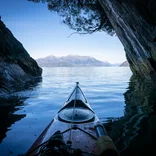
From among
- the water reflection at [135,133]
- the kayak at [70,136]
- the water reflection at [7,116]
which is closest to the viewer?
the kayak at [70,136]

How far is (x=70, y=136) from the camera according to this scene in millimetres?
3416

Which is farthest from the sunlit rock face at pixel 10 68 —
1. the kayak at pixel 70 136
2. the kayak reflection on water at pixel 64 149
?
the kayak reflection on water at pixel 64 149

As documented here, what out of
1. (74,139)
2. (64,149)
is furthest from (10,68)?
(64,149)

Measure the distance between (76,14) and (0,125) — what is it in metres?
13.0

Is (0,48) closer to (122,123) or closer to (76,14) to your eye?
(76,14)

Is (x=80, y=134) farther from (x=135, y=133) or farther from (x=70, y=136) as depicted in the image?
(x=135, y=133)

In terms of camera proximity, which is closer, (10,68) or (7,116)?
(7,116)

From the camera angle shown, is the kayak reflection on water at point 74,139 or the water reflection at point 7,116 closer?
the kayak reflection on water at point 74,139

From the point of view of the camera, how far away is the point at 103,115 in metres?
7.55

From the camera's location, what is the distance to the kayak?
2570 millimetres

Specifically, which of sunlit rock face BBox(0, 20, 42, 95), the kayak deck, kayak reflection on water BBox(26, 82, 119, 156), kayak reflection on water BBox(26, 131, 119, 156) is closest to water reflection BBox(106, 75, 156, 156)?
kayak reflection on water BBox(26, 82, 119, 156)

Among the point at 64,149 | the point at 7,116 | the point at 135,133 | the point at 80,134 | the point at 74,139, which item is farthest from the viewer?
the point at 7,116

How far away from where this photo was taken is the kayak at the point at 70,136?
A: 8.43 feet

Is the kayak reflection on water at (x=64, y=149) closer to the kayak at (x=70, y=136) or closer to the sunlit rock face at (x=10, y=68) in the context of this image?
the kayak at (x=70, y=136)
